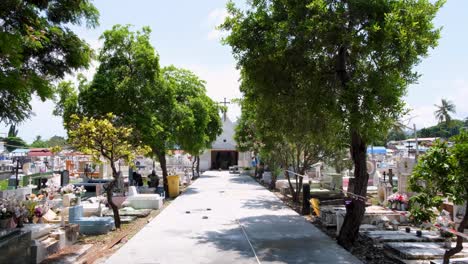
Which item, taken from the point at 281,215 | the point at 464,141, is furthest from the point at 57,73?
the point at 281,215

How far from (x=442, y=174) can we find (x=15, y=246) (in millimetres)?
7168

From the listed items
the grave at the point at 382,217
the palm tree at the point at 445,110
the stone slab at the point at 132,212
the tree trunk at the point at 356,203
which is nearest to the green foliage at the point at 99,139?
the stone slab at the point at 132,212

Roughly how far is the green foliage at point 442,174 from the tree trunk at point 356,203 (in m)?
3.11

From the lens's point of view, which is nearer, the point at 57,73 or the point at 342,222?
the point at 57,73

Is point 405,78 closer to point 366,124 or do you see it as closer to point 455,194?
point 366,124

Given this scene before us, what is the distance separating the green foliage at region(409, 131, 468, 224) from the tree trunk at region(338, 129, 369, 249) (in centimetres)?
311

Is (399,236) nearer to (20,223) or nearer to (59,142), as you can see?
(20,223)

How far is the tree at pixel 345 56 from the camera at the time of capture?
977cm

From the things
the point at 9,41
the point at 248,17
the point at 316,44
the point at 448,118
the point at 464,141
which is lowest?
the point at 464,141

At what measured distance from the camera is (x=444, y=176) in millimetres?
6961

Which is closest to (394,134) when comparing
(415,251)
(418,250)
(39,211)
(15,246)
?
(418,250)

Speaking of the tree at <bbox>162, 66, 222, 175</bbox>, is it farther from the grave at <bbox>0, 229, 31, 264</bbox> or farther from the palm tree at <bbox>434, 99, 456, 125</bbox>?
the palm tree at <bbox>434, 99, 456, 125</bbox>

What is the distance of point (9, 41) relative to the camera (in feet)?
14.8

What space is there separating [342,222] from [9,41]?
9294 millimetres
